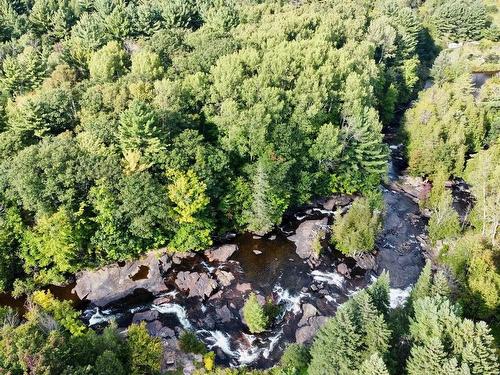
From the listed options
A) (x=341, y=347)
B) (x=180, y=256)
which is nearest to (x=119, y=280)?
(x=180, y=256)

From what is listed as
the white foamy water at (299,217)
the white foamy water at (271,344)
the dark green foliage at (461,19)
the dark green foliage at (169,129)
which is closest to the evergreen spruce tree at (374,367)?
the white foamy water at (271,344)

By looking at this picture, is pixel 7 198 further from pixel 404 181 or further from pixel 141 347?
pixel 404 181

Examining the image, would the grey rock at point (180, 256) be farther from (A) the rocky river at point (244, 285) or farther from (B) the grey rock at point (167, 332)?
(B) the grey rock at point (167, 332)

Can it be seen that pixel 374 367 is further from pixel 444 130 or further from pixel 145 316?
pixel 444 130

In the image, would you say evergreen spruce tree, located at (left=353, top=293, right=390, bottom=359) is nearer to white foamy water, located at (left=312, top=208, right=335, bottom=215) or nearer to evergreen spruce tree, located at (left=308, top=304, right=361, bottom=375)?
evergreen spruce tree, located at (left=308, top=304, right=361, bottom=375)

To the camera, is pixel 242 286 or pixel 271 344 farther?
pixel 242 286

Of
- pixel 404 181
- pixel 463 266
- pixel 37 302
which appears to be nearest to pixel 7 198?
pixel 37 302
